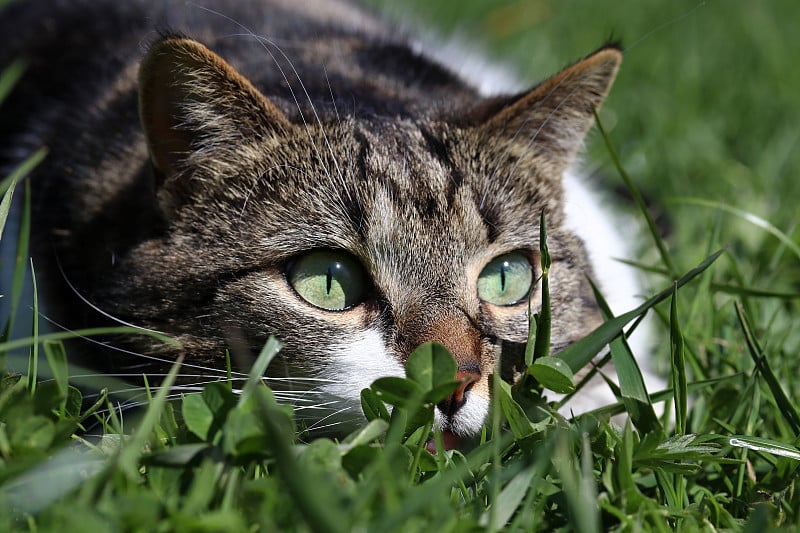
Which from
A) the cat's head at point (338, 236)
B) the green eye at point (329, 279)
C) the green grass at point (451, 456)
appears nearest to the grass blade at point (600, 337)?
the green grass at point (451, 456)

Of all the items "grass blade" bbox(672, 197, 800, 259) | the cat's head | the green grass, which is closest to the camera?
the green grass

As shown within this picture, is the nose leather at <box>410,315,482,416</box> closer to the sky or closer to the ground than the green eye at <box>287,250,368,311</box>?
closer to the ground

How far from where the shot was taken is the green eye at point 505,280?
68.7 inches

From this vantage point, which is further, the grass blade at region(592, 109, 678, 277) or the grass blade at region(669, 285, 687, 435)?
the grass blade at region(592, 109, 678, 277)

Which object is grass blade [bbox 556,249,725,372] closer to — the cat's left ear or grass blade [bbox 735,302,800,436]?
grass blade [bbox 735,302,800,436]

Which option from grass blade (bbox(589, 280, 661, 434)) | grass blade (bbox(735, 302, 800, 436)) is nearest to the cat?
grass blade (bbox(589, 280, 661, 434))

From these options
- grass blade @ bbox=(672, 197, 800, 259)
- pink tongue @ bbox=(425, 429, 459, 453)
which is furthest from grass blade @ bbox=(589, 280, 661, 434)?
grass blade @ bbox=(672, 197, 800, 259)

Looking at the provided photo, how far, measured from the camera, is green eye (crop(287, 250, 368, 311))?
1642 mm

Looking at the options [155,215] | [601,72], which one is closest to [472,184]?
[601,72]

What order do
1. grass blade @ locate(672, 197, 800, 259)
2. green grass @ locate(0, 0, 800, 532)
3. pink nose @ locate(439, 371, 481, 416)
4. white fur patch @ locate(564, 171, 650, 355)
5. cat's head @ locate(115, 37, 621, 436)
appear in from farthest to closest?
white fur patch @ locate(564, 171, 650, 355), grass blade @ locate(672, 197, 800, 259), cat's head @ locate(115, 37, 621, 436), pink nose @ locate(439, 371, 481, 416), green grass @ locate(0, 0, 800, 532)

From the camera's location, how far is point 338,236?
1.65 metres

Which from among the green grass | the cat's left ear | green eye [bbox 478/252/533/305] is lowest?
the green grass

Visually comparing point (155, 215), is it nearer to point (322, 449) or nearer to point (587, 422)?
point (322, 449)

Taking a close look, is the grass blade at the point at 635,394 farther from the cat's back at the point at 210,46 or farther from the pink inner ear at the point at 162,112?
the pink inner ear at the point at 162,112
